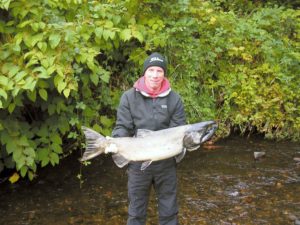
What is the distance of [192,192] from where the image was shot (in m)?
6.01

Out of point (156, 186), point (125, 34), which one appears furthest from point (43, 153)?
point (156, 186)

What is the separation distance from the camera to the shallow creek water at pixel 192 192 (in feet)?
17.4

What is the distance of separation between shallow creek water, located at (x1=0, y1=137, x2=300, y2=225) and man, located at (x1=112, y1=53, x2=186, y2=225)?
1135 mm

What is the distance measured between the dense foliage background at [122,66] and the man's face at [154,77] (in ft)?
4.07

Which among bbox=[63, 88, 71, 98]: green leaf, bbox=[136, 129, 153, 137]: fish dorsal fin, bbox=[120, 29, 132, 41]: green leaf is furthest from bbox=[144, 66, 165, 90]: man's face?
bbox=[120, 29, 132, 41]: green leaf

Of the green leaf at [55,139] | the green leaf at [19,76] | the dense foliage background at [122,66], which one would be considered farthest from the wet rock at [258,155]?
the green leaf at [19,76]

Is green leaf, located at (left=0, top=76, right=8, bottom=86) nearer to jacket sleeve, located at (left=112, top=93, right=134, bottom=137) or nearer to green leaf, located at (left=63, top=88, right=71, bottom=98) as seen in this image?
green leaf, located at (left=63, top=88, right=71, bottom=98)

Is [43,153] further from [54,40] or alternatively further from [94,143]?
[94,143]

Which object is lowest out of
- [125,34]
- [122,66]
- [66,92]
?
[66,92]

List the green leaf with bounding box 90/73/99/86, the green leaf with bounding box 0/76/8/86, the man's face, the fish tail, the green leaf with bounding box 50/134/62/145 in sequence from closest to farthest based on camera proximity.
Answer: the fish tail < the man's face < the green leaf with bounding box 0/76/8/86 < the green leaf with bounding box 90/73/99/86 < the green leaf with bounding box 50/134/62/145

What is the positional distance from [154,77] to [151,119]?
0.38 meters

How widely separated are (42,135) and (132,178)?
1.99 m

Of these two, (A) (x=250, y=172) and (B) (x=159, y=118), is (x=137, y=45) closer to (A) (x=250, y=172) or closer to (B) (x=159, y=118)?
(A) (x=250, y=172)

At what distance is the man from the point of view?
3.98m
